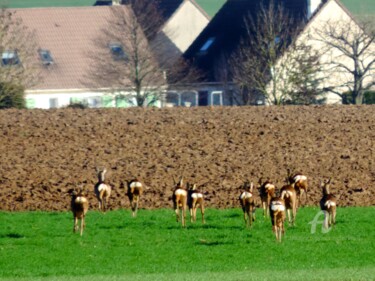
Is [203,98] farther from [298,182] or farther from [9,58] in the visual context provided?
[298,182]

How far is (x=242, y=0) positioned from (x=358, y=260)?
5236 cm

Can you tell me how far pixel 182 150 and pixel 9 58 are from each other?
23.4 meters

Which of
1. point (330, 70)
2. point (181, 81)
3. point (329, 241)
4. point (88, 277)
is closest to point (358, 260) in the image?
point (329, 241)

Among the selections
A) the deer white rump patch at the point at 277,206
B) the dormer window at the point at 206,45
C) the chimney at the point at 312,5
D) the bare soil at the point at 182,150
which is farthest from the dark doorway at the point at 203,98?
the deer white rump patch at the point at 277,206

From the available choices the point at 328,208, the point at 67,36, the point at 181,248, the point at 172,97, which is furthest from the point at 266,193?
the point at 67,36

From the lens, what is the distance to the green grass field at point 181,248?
23297 millimetres

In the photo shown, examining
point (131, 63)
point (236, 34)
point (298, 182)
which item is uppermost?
point (236, 34)

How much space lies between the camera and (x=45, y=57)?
239 feet

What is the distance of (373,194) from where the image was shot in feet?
110

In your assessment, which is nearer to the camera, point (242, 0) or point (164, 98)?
point (164, 98)

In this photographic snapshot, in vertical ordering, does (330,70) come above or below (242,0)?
below

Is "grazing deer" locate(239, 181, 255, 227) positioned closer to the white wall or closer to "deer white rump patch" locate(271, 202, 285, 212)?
"deer white rump patch" locate(271, 202, 285, 212)

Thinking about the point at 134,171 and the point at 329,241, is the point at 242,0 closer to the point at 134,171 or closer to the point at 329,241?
the point at 134,171

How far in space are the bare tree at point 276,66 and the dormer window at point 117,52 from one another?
558 cm
